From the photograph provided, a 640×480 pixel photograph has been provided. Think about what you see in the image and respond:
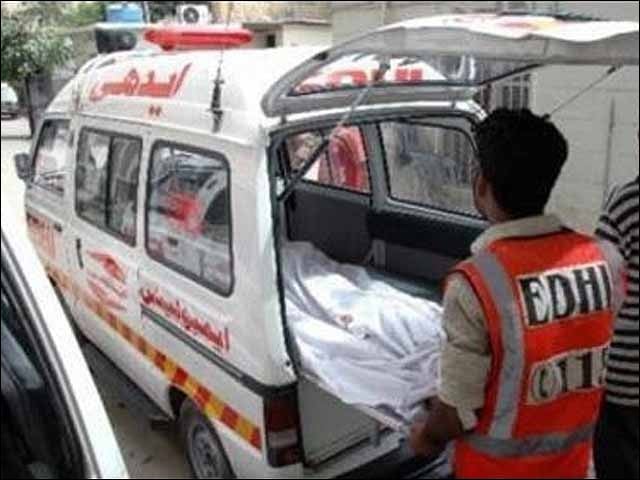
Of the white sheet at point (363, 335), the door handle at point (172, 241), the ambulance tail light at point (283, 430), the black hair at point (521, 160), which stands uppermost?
the black hair at point (521, 160)

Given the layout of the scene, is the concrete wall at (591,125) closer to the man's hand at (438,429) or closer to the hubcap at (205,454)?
the hubcap at (205,454)

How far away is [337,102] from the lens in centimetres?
268

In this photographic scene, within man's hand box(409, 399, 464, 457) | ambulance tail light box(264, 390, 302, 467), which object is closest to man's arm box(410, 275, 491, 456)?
man's hand box(409, 399, 464, 457)

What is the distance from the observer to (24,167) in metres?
5.05

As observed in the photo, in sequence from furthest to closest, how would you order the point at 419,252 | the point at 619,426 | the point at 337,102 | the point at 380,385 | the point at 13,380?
1. the point at 419,252
2. the point at 337,102
3. the point at 380,385
4. the point at 619,426
5. the point at 13,380

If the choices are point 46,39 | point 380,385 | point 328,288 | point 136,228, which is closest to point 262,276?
point 380,385

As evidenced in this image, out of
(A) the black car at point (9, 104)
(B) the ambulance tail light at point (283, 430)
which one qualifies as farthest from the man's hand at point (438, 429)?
(A) the black car at point (9, 104)

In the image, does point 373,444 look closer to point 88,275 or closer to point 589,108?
point 88,275

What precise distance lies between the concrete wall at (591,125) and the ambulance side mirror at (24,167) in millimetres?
4058

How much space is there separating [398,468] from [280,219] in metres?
0.91

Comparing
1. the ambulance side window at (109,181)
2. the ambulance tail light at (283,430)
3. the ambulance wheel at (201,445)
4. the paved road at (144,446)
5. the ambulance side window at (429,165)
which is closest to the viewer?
the ambulance tail light at (283,430)

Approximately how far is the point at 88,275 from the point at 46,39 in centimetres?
1539

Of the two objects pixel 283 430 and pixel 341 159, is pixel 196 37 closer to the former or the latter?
pixel 341 159

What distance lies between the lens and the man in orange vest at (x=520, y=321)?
1712 millimetres
